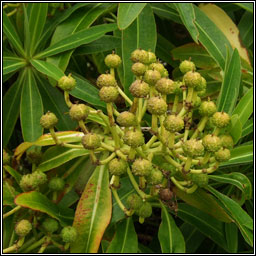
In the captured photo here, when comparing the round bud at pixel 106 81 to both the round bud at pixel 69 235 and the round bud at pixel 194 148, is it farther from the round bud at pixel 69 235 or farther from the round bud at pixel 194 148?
the round bud at pixel 69 235

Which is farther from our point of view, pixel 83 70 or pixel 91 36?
pixel 83 70

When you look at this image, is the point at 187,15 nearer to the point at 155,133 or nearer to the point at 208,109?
the point at 208,109

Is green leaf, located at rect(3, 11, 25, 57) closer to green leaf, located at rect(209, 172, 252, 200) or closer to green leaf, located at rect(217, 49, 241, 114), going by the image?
green leaf, located at rect(217, 49, 241, 114)

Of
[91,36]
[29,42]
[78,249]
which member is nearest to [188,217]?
[78,249]

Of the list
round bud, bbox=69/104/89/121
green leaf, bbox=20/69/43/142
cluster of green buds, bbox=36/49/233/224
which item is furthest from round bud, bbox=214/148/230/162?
green leaf, bbox=20/69/43/142

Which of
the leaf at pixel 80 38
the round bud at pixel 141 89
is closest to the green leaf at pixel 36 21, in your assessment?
the leaf at pixel 80 38

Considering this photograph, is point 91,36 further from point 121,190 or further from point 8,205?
point 8,205
